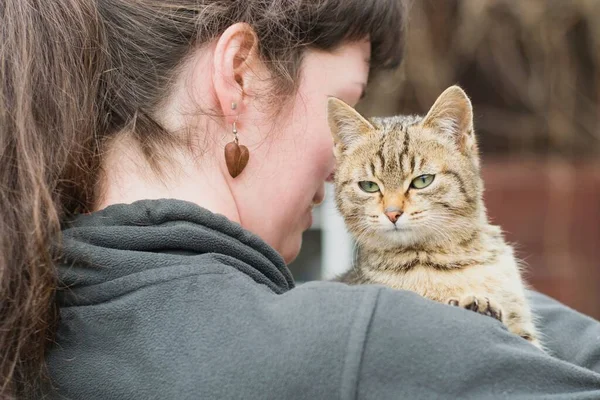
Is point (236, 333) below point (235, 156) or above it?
below

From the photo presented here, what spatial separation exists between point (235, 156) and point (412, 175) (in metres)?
0.53

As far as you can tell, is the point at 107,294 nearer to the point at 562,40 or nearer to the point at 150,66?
the point at 150,66

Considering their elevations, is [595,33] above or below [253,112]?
above

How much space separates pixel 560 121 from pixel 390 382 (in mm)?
4613

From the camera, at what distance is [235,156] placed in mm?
1650

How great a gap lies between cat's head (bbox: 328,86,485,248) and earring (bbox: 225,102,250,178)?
0.30m

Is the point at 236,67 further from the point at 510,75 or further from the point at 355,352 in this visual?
the point at 510,75

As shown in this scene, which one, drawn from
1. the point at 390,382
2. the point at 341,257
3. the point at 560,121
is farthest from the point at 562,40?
the point at 390,382

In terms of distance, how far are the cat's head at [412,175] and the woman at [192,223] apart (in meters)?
0.19

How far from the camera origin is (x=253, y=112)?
1.68 meters

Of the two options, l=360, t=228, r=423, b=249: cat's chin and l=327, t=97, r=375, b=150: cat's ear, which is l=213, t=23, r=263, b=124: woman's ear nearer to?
l=327, t=97, r=375, b=150: cat's ear

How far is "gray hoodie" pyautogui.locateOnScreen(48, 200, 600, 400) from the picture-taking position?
1196 millimetres

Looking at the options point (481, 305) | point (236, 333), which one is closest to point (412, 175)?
point (481, 305)

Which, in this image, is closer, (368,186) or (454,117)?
(454,117)
